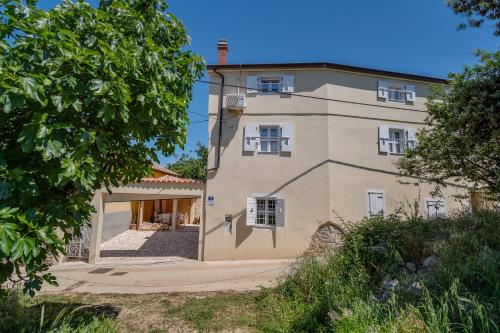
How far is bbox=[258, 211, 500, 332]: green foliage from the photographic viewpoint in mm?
3035

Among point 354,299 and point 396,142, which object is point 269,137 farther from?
point 354,299

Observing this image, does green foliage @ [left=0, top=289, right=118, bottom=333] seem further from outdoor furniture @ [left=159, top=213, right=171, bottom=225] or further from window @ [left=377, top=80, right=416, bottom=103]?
outdoor furniture @ [left=159, top=213, right=171, bottom=225]

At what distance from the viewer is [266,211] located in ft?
37.1

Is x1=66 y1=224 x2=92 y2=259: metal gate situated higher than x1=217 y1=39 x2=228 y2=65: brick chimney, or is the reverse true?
x1=217 y1=39 x2=228 y2=65: brick chimney

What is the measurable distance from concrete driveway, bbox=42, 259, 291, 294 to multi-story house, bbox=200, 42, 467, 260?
3.83ft

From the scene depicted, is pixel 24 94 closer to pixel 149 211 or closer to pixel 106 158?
pixel 106 158

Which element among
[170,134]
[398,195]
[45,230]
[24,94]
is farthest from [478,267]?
[398,195]

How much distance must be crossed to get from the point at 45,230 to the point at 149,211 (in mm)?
23298

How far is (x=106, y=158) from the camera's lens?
12.4ft

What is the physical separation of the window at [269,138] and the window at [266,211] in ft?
7.15

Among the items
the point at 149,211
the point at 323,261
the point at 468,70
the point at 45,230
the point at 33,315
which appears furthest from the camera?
the point at 149,211

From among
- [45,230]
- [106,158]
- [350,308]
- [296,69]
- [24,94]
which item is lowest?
[350,308]

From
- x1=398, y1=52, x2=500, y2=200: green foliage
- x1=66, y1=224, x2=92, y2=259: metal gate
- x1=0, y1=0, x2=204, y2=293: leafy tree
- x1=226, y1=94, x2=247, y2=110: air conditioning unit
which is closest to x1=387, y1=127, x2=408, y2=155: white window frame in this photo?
x1=398, y1=52, x2=500, y2=200: green foliage

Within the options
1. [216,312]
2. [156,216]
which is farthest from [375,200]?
[156,216]
